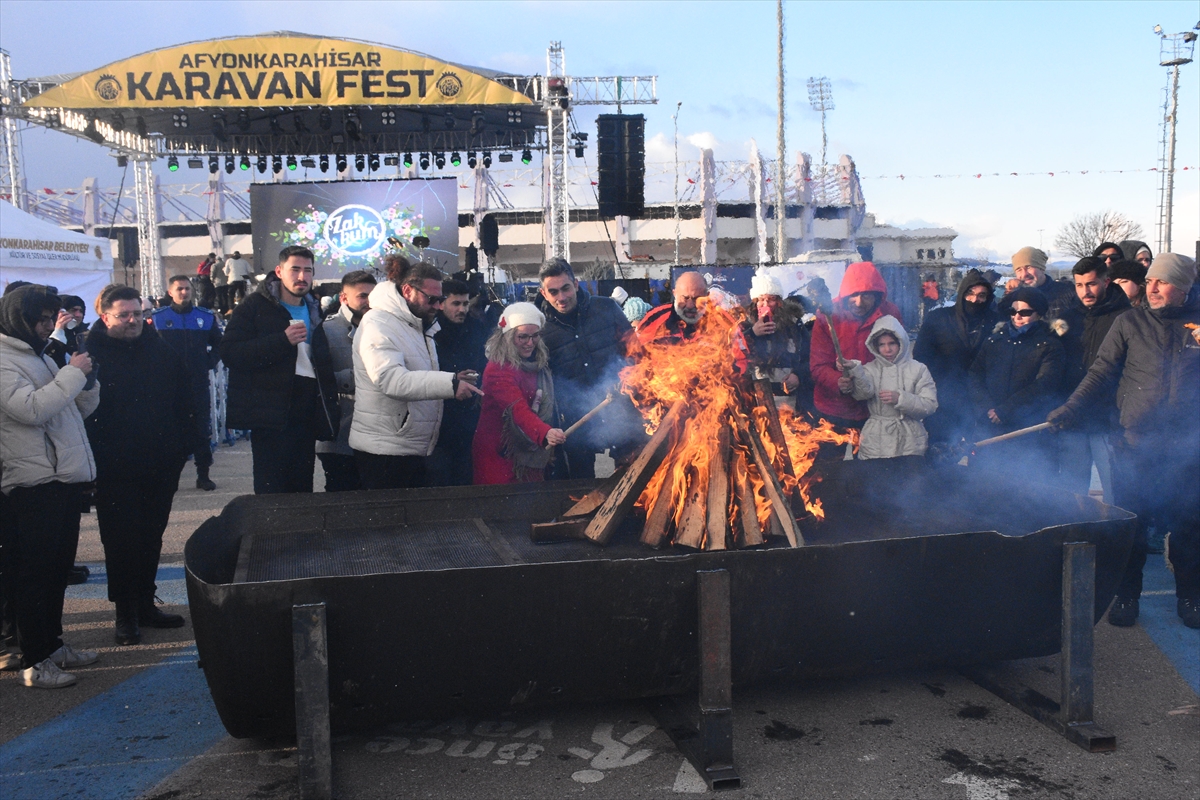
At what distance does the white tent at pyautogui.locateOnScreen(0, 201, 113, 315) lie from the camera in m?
10.5

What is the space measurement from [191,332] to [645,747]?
22.6 ft

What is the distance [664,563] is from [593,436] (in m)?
2.28

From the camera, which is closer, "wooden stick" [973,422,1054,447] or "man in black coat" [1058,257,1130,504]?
"wooden stick" [973,422,1054,447]

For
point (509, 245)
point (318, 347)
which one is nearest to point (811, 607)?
point (318, 347)

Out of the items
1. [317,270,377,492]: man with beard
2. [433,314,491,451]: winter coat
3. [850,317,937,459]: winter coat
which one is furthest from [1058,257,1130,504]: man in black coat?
[317,270,377,492]: man with beard

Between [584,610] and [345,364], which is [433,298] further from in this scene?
[584,610]

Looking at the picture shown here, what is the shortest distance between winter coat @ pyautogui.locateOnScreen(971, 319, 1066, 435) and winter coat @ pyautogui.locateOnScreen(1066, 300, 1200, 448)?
1.34ft

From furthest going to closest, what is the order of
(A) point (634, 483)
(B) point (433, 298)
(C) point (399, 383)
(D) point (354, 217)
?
(D) point (354, 217), (B) point (433, 298), (C) point (399, 383), (A) point (634, 483)

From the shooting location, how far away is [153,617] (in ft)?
17.4

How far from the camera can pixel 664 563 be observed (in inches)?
136

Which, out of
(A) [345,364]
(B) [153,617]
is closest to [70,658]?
(B) [153,617]

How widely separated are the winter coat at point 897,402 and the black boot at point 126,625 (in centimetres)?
423

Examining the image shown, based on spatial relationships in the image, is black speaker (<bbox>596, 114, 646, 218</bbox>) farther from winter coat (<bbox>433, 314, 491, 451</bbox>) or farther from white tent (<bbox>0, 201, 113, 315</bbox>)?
winter coat (<bbox>433, 314, 491, 451</bbox>)

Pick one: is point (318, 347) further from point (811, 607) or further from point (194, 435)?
point (811, 607)
